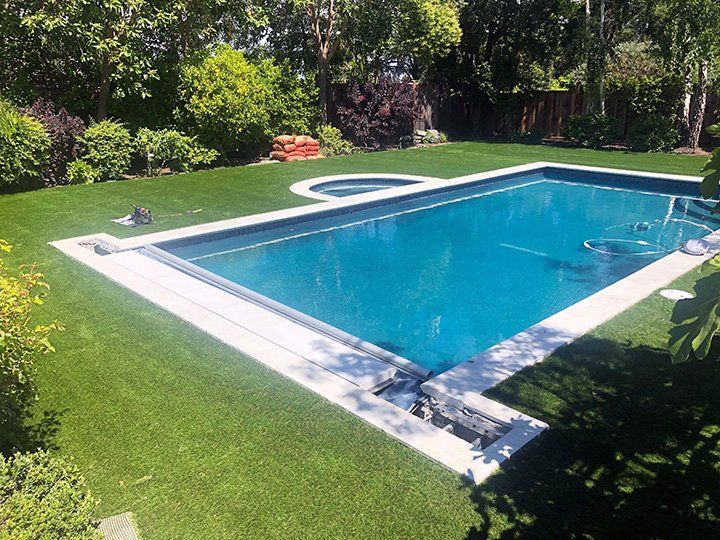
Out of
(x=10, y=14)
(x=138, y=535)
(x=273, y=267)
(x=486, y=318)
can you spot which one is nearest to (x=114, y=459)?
(x=138, y=535)

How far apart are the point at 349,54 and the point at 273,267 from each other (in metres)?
14.5

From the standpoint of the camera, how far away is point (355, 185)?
1502 centimetres

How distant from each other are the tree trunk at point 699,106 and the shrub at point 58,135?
17.4 m

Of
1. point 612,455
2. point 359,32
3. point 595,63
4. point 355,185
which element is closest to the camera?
point 612,455

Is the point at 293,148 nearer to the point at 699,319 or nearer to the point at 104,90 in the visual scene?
the point at 104,90

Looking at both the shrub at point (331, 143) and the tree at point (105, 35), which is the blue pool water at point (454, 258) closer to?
the shrub at point (331, 143)

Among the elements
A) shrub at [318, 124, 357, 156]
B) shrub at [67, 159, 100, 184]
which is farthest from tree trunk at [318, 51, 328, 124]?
shrub at [67, 159, 100, 184]

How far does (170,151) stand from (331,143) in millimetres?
5853

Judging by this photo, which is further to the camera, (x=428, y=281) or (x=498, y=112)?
(x=498, y=112)

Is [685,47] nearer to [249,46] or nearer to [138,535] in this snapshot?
[249,46]

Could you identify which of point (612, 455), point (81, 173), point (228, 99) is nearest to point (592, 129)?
point (228, 99)

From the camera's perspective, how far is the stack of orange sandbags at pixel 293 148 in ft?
57.8

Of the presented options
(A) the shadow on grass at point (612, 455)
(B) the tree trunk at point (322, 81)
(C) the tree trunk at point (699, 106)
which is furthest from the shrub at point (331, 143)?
(A) the shadow on grass at point (612, 455)

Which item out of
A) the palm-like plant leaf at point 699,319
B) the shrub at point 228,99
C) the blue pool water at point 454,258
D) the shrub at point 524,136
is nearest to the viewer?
the palm-like plant leaf at point 699,319
